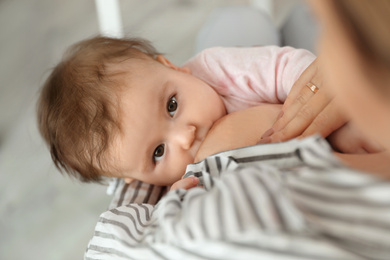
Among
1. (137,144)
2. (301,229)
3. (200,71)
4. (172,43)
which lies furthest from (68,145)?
(172,43)

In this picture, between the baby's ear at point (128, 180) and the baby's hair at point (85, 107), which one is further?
the baby's ear at point (128, 180)

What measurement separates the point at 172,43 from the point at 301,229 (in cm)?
144

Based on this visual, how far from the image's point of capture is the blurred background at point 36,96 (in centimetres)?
129

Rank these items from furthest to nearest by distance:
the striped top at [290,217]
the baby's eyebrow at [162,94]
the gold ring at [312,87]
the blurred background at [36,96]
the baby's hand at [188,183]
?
the blurred background at [36,96] < the baby's eyebrow at [162,94] < the gold ring at [312,87] < the baby's hand at [188,183] < the striped top at [290,217]

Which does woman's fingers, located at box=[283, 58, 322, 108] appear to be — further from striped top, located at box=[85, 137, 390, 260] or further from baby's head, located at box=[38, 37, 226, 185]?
striped top, located at box=[85, 137, 390, 260]

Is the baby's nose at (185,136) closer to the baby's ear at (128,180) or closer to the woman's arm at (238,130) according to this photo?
the woman's arm at (238,130)

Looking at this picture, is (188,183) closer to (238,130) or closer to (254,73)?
(238,130)

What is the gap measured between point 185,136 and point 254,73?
0.21 m

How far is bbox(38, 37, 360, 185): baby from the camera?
801 mm

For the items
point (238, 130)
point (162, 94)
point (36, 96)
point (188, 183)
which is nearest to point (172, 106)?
point (162, 94)

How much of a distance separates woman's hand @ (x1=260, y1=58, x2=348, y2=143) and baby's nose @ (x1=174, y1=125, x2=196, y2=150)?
0.44ft

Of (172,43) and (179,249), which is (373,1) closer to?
(179,249)

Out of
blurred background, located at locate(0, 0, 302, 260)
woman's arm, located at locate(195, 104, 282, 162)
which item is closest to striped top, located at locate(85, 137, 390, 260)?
woman's arm, located at locate(195, 104, 282, 162)

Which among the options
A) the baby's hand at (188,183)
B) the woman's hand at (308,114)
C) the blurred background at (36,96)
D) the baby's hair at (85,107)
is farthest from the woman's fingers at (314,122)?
the blurred background at (36,96)
